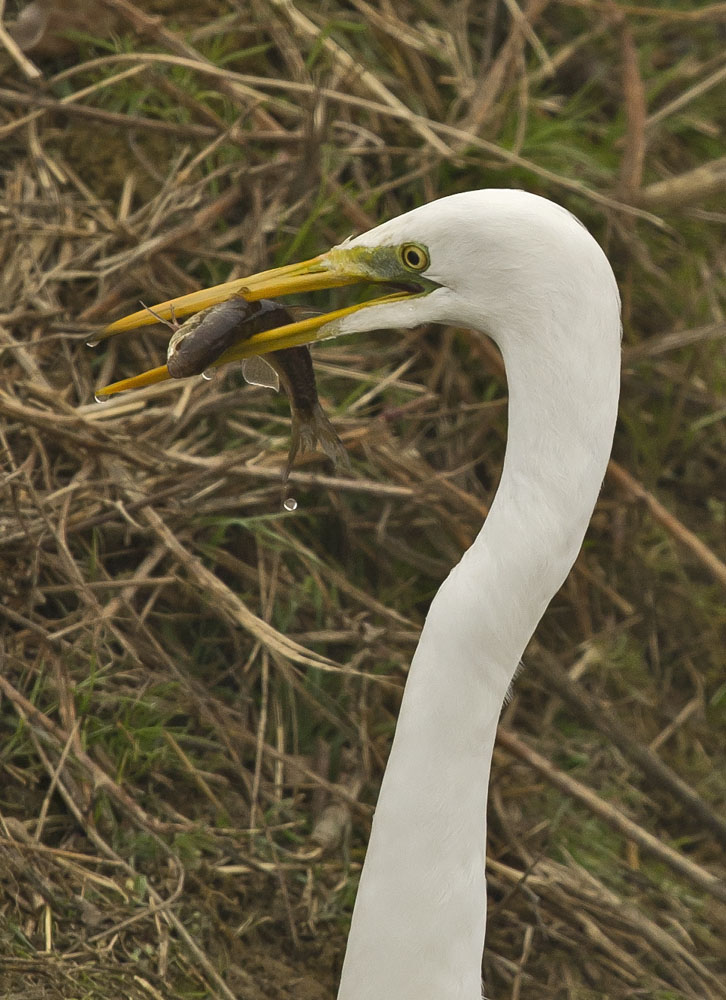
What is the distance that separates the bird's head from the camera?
144cm

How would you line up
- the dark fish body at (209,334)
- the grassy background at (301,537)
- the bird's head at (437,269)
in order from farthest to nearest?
the grassy background at (301,537)
the dark fish body at (209,334)
the bird's head at (437,269)

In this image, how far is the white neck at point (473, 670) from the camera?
146 cm

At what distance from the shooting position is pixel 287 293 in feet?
5.41

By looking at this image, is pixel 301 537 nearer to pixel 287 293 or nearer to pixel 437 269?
pixel 287 293

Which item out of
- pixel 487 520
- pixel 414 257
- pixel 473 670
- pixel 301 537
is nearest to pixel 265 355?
pixel 414 257

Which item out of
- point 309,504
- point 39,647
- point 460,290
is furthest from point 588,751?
point 460,290

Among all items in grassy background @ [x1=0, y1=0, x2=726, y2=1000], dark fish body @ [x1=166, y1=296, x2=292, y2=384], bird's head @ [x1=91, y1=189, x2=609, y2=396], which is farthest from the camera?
grassy background @ [x1=0, y1=0, x2=726, y2=1000]

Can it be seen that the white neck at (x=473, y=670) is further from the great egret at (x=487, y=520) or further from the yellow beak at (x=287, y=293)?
the yellow beak at (x=287, y=293)

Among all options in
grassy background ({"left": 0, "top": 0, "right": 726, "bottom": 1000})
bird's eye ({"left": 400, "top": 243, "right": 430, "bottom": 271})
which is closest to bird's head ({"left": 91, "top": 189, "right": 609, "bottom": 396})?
bird's eye ({"left": 400, "top": 243, "right": 430, "bottom": 271})

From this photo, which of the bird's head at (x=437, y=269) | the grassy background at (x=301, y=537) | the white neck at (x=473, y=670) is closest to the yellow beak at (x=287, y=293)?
the bird's head at (x=437, y=269)

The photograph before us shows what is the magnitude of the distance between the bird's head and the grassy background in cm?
47

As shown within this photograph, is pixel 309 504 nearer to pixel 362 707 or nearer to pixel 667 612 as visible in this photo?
pixel 362 707

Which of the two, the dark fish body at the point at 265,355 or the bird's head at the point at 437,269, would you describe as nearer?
the bird's head at the point at 437,269

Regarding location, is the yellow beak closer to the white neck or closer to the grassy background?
the white neck
